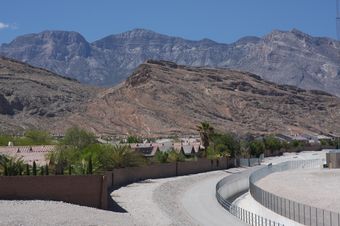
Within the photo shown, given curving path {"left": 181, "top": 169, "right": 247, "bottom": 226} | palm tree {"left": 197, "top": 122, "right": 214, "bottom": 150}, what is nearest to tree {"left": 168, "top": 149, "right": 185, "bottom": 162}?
curving path {"left": 181, "top": 169, "right": 247, "bottom": 226}

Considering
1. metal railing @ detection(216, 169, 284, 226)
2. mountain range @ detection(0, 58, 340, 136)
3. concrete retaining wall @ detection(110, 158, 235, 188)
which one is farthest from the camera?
mountain range @ detection(0, 58, 340, 136)

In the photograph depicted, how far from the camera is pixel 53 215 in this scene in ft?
104

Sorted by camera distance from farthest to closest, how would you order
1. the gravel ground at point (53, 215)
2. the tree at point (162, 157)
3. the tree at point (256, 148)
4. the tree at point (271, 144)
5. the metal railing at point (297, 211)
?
the tree at point (271, 144)
the tree at point (256, 148)
the tree at point (162, 157)
the metal railing at point (297, 211)
the gravel ground at point (53, 215)

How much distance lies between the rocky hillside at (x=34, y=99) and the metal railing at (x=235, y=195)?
2972 inches

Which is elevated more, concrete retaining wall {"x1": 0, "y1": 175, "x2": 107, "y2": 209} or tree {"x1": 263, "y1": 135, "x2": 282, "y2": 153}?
tree {"x1": 263, "y1": 135, "x2": 282, "y2": 153}

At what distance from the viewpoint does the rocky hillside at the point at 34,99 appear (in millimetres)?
151500

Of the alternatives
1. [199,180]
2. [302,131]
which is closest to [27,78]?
[302,131]

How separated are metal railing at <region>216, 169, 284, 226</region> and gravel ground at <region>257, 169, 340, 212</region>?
2225mm

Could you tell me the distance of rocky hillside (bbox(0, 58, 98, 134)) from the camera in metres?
152

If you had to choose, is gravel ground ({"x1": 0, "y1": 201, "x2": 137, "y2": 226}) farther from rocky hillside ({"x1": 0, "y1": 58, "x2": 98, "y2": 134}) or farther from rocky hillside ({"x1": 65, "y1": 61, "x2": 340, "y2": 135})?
rocky hillside ({"x1": 65, "y1": 61, "x2": 340, "y2": 135})

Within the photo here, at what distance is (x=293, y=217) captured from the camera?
129 ft

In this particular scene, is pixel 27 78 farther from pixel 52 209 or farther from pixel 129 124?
pixel 52 209

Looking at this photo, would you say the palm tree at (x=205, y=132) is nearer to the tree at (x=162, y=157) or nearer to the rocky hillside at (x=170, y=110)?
the tree at (x=162, y=157)

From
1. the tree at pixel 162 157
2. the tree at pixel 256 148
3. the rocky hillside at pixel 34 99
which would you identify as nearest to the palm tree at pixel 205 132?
the tree at pixel 162 157
